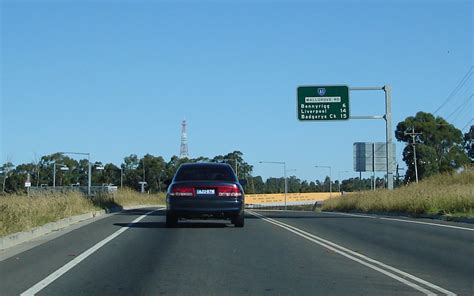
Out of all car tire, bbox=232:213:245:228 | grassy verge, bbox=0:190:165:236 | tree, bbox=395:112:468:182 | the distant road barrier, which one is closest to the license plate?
car tire, bbox=232:213:245:228

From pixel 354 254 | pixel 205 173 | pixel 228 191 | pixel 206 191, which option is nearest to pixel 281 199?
pixel 205 173

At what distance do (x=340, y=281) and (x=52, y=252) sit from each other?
6308 mm

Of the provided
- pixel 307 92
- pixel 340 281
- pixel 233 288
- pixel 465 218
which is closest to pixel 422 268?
pixel 340 281

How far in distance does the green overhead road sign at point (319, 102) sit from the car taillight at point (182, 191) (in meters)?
19.7

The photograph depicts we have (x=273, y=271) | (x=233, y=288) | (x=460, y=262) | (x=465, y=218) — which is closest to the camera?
(x=233, y=288)

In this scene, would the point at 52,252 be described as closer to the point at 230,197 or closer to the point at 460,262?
the point at 230,197

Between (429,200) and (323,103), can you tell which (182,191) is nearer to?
(429,200)

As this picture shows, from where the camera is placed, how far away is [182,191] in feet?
55.2

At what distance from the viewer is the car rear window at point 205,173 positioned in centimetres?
1769

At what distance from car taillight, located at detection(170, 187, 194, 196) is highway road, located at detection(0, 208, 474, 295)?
1013 millimetres

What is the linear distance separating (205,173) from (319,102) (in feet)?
62.0

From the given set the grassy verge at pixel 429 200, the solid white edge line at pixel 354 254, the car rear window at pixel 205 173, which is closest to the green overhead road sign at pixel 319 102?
the grassy verge at pixel 429 200

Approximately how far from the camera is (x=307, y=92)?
35688mm

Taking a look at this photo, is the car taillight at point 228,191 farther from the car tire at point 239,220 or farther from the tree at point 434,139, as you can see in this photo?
the tree at point 434,139
